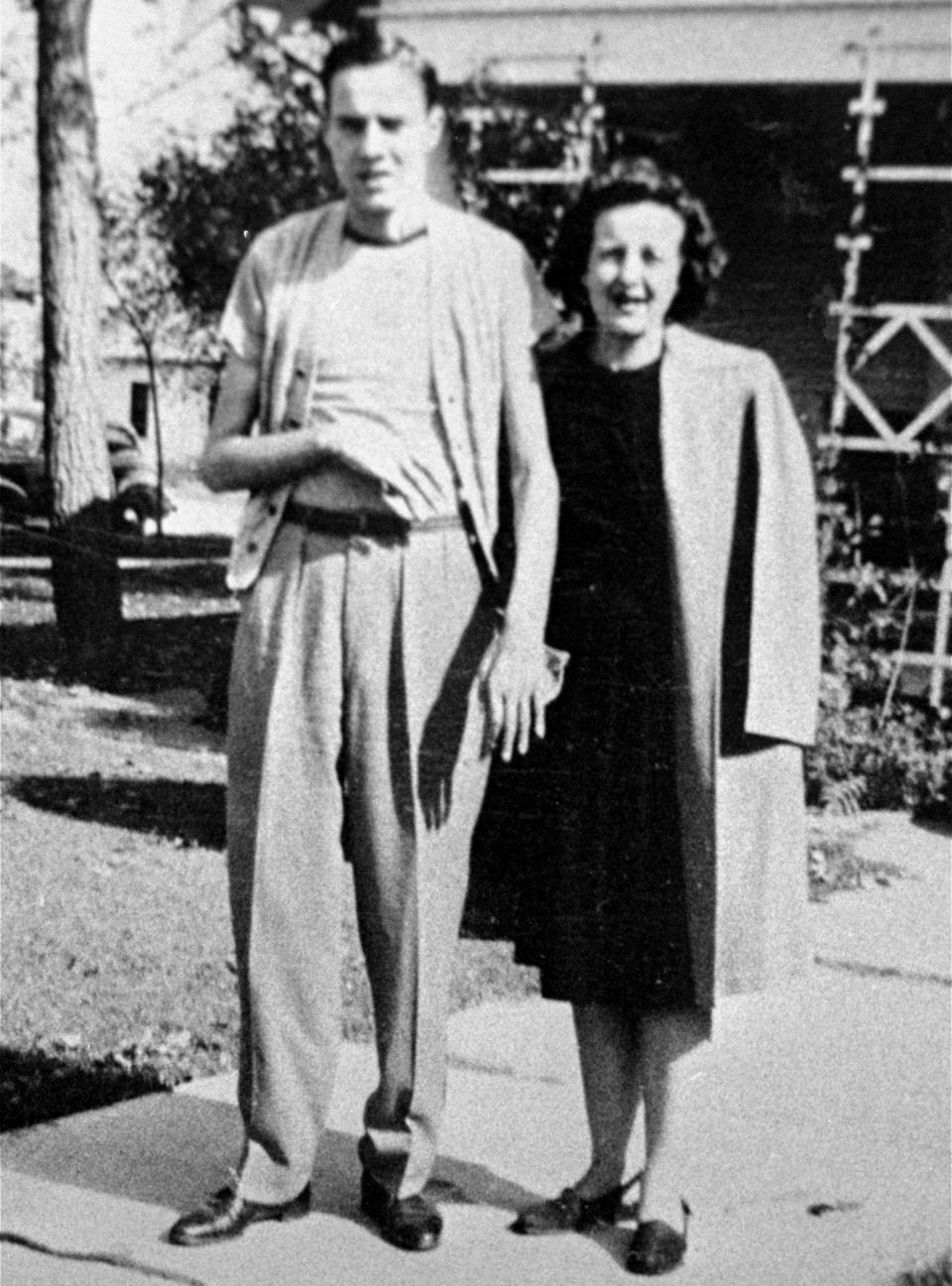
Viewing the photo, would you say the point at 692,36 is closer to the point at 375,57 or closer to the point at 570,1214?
the point at 375,57

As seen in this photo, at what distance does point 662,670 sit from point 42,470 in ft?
6.94

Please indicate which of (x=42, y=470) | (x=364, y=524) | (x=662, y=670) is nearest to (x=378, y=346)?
(x=364, y=524)

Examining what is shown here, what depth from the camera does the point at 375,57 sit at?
2.34m

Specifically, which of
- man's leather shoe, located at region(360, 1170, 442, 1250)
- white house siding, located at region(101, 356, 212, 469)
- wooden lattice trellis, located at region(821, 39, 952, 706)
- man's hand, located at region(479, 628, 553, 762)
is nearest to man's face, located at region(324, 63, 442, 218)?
man's hand, located at region(479, 628, 553, 762)

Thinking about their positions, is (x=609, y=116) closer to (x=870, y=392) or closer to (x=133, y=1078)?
(x=870, y=392)

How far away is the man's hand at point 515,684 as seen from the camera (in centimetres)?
247

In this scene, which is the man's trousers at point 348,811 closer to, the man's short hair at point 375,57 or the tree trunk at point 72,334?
the man's short hair at point 375,57

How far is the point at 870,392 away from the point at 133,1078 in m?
2.31

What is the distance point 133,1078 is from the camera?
340 cm

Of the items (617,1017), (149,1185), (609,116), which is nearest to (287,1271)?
(149,1185)

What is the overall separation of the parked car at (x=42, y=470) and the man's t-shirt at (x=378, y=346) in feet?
4.66

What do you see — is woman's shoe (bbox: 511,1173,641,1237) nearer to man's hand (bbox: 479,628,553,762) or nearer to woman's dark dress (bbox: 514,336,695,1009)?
woman's dark dress (bbox: 514,336,695,1009)

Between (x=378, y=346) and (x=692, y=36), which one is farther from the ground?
(x=692, y=36)

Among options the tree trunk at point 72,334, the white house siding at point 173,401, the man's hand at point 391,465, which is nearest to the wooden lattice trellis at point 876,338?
the man's hand at point 391,465
